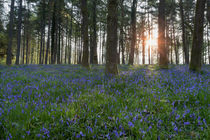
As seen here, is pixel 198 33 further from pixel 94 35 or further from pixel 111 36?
pixel 94 35

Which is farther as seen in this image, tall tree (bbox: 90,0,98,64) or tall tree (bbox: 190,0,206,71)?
tall tree (bbox: 90,0,98,64)

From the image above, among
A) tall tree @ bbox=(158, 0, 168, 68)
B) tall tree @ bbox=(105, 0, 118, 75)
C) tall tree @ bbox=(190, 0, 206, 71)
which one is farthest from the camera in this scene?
tall tree @ bbox=(158, 0, 168, 68)

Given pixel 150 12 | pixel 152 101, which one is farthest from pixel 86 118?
pixel 150 12

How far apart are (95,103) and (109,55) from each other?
4412 mm

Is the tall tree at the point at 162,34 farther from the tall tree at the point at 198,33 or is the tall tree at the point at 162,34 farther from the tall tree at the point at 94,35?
the tall tree at the point at 94,35

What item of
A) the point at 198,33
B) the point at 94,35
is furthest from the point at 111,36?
the point at 94,35

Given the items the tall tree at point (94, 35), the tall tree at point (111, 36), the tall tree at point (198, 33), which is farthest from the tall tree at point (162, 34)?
the tall tree at point (94, 35)

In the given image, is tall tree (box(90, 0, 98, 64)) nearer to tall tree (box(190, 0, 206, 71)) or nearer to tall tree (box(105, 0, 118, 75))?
tall tree (box(105, 0, 118, 75))

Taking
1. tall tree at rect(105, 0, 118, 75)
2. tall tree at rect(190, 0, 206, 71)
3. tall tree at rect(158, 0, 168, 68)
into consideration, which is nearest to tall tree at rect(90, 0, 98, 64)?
tall tree at rect(158, 0, 168, 68)

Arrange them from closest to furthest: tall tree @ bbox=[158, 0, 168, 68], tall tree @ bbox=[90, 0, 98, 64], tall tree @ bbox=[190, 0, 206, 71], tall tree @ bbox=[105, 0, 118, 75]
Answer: tall tree @ bbox=[105, 0, 118, 75] < tall tree @ bbox=[190, 0, 206, 71] < tall tree @ bbox=[158, 0, 168, 68] < tall tree @ bbox=[90, 0, 98, 64]

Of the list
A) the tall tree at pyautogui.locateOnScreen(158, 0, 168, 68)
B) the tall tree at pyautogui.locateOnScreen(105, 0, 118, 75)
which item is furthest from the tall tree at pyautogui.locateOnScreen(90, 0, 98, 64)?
the tall tree at pyautogui.locateOnScreen(105, 0, 118, 75)

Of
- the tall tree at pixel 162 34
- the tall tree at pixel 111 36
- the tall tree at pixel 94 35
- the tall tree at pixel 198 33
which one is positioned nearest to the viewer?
the tall tree at pixel 111 36

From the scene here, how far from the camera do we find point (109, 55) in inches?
288

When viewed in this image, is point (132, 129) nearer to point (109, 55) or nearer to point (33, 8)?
point (109, 55)
